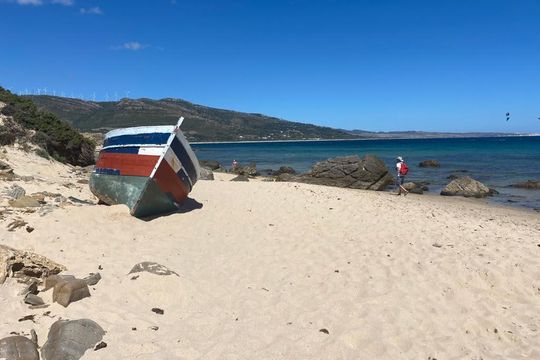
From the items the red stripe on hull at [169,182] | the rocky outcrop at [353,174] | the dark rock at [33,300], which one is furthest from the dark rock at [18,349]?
the rocky outcrop at [353,174]

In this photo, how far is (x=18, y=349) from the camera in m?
4.11

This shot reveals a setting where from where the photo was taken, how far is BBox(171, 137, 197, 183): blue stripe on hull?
36.1 ft

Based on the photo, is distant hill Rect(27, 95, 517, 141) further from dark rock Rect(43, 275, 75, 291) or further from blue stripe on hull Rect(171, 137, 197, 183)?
dark rock Rect(43, 275, 75, 291)

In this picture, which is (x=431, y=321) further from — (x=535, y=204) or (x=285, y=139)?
(x=285, y=139)

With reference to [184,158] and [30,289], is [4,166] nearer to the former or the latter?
[184,158]

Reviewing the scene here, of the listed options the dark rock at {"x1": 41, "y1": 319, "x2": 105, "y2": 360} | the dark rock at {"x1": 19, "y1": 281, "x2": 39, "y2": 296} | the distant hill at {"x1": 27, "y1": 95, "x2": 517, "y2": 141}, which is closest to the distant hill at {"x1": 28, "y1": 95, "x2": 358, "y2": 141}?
the distant hill at {"x1": 27, "y1": 95, "x2": 517, "y2": 141}

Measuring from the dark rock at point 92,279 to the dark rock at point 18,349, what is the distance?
172 cm

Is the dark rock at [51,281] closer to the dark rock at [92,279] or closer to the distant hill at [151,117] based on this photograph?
the dark rock at [92,279]

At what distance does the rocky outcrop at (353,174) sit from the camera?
24141mm

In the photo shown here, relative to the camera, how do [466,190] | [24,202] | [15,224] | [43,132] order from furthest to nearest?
[466,190]
[43,132]
[24,202]
[15,224]

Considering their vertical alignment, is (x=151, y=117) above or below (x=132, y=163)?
above

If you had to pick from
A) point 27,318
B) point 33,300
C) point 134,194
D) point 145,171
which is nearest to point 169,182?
point 145,171

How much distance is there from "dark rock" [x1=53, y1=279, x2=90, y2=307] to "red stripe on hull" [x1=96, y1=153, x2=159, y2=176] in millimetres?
5150

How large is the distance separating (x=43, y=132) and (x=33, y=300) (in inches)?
567
